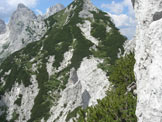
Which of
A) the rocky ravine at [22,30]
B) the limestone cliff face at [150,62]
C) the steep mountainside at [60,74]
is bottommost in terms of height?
the limestone cliff face at [150,62]

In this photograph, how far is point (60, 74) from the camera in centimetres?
5681

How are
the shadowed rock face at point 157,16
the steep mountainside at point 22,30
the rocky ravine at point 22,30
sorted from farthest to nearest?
the steep mountainside at point 22,30
the rocky ravine at point 22,30
the shadowed rock face at point 157,16

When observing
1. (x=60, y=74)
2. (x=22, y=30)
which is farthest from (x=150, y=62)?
(x=22, y=30)

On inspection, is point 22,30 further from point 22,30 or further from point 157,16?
point 157,16

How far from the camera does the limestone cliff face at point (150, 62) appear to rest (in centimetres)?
831

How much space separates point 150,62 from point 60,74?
48.8 metres

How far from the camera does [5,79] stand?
72.5 m

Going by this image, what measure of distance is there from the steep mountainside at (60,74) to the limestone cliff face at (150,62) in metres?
26.9

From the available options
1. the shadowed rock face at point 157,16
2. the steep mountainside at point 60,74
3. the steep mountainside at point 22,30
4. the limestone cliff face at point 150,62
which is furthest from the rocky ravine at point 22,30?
the shadowed rock face at point 157,16

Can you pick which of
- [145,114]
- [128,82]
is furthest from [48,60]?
[145,114]

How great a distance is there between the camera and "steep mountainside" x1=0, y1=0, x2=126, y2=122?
1727 inches

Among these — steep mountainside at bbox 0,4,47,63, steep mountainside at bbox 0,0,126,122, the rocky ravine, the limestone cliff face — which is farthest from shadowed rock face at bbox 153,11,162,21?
steep mountainside at bbox 0,4,47,63

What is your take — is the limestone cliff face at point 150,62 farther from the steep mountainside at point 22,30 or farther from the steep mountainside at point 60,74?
the steep mountainside at point 22,30

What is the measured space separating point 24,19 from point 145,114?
197 m
